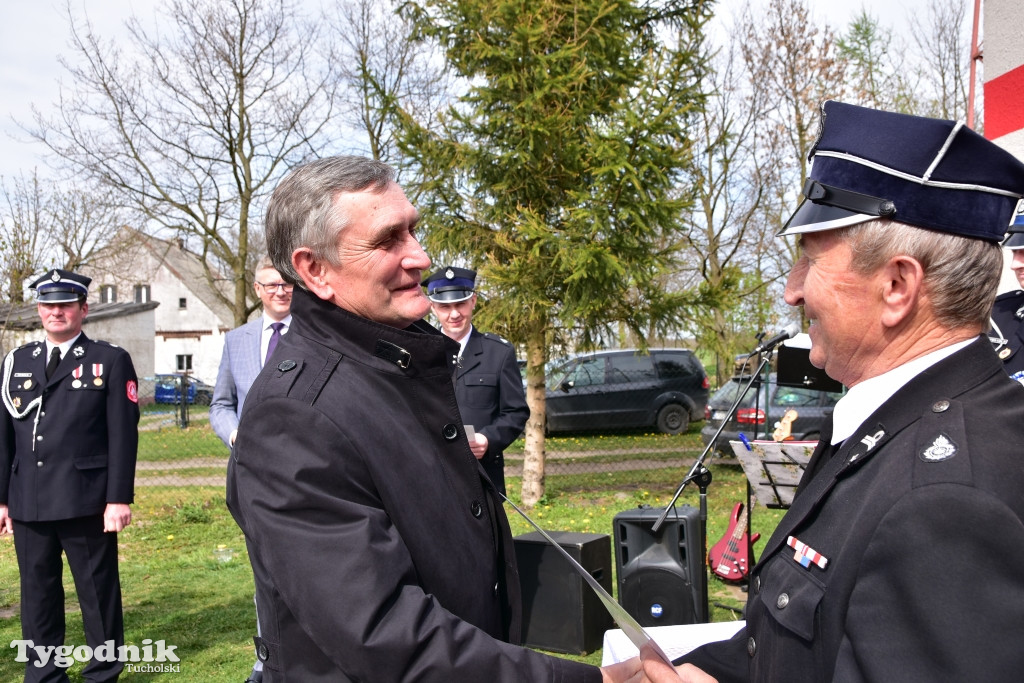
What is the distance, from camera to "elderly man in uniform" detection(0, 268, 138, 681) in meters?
4.59

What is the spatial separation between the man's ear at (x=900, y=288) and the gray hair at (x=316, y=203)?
1.04 meters

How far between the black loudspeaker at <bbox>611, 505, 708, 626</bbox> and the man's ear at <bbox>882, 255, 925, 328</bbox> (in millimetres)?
3870

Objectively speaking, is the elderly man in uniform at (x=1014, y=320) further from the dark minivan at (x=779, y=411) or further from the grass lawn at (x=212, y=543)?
the dark minivan at (x=779, y=411)

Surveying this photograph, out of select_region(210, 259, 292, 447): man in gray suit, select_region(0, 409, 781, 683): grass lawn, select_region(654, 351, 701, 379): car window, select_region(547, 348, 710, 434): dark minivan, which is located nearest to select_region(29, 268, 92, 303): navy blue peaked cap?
select_region(210, 259, 292, 447): man in gray suit

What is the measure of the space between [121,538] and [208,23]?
1570 cm

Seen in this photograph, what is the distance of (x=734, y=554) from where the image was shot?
6.47 meters

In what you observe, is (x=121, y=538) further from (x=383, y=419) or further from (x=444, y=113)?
(x=383, y=419)

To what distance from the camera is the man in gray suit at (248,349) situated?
4.76m

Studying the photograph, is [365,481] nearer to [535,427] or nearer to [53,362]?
[53,362]

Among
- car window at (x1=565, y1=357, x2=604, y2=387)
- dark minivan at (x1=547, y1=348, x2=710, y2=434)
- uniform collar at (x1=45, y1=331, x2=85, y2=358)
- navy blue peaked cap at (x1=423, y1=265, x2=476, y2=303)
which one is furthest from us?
dark minivan at (x1=547, y1=348, x2=710, y2=434)

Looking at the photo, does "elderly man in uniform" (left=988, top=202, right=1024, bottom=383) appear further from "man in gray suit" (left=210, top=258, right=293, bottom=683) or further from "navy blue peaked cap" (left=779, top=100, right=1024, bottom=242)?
"man in gray suit" (left=210, top=258, right=293, bottom=683)

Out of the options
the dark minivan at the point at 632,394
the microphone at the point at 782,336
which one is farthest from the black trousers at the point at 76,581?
the dark minivan at the point at 632,394

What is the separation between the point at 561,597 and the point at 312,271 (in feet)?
12.5

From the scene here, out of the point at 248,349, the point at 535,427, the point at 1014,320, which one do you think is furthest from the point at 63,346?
the point at 535,427
